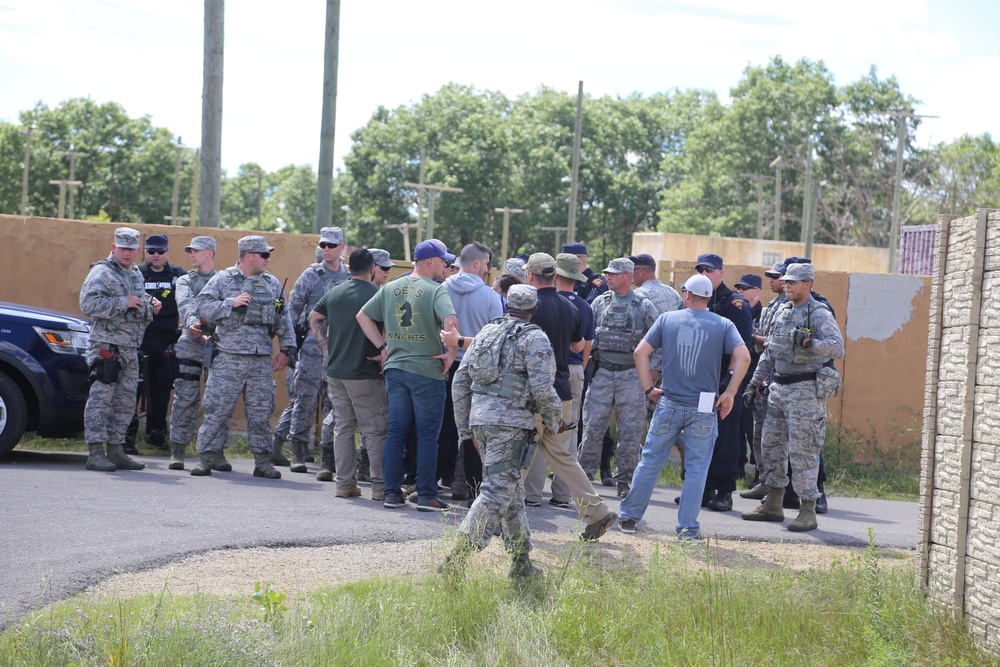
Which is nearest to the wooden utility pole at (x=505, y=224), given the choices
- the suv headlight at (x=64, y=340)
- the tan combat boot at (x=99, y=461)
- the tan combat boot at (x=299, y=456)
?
the tan combat boot at (x=299, y=456)

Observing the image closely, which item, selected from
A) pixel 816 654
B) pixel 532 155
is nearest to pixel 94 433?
pixel 816 654

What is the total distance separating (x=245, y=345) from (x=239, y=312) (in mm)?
272

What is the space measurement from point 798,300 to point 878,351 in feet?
15.4

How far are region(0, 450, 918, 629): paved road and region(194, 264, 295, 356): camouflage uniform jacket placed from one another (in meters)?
1.11

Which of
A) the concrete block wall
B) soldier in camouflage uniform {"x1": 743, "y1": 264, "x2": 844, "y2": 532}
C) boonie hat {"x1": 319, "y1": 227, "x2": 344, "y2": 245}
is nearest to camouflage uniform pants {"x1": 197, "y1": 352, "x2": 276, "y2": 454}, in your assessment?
boonie hat {"x1": 319, "y1": 227, "x2": 344, "y2": 245}

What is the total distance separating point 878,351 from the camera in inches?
506

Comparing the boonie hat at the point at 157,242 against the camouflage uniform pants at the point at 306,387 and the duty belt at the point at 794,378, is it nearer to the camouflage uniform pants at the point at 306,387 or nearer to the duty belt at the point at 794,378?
the camouflage uniform pants at the point at 306,387

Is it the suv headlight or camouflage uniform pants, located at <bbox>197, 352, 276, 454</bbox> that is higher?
the suv headlight

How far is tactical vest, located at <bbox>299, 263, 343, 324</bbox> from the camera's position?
33.6 feet

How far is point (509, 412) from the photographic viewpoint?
6301 millimetres

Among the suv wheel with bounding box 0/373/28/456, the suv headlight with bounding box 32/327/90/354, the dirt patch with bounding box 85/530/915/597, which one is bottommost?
the dirt patch with bounding box 85/530/915/597

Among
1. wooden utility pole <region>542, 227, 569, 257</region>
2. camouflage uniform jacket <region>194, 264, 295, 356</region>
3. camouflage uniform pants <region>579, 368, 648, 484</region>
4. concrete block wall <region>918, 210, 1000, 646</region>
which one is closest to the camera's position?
concrete block wall <region>918, 210, 1000, 646</region>

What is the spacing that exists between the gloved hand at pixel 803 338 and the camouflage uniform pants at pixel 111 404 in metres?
5.28

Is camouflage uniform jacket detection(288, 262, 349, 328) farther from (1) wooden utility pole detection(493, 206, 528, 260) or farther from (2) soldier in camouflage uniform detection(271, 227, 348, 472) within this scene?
(1) wooden utility pole detection(493, 206, 528, 260)
